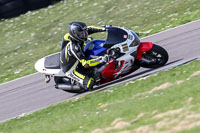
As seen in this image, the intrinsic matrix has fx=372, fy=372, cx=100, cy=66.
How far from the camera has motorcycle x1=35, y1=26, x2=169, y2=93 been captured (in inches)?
346

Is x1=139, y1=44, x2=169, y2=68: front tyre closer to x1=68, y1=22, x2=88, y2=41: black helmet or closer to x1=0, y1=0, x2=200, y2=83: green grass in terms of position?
x1=68, y1=22, x2=88, y2=41: black helmet

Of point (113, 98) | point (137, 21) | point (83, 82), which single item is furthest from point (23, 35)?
point (113, 98)

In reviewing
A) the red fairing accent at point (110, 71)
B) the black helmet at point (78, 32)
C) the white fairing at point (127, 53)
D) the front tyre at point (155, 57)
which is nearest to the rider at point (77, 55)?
the black helmet at point (78, 32)

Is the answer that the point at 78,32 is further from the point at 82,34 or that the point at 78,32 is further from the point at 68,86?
the point at 68,86

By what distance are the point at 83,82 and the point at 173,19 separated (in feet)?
21.0

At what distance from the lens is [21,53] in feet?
54.1

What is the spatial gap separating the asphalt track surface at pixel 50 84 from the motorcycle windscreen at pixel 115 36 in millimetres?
1249

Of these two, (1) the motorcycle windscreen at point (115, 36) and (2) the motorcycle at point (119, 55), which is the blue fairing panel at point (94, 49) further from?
(1) the motorcycle windscreen at point (115, 36)

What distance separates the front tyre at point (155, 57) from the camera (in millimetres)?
8828

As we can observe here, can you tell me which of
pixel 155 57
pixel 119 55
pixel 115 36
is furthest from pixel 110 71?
pixel 155 57

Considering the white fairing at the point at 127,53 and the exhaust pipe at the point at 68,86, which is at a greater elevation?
the white fairing at the point at 127,53

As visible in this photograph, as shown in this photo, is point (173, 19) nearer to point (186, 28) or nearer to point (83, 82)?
point (186, 28)

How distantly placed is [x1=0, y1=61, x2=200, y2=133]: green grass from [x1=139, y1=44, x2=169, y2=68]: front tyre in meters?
0.51

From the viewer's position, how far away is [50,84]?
37.7 ft
